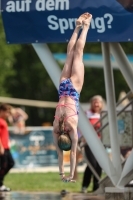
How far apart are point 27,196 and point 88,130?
223 centimetres

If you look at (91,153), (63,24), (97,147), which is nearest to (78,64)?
(63,24)

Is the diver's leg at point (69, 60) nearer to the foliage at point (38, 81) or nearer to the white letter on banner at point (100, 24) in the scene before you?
the white letter on banner at point (100, 24)

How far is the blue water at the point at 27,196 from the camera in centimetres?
1402

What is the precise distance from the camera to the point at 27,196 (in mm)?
14578

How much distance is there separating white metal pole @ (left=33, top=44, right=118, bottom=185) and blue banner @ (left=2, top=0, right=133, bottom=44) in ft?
1.09

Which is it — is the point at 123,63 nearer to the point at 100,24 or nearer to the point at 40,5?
the point at 100,24

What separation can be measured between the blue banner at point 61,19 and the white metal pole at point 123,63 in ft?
2.28

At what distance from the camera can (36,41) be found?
13195 mm

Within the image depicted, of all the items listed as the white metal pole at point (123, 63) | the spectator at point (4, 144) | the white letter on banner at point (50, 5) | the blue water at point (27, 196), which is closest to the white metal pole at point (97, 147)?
the white metal pole at point (123, 63)

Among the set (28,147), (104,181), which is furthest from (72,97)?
(28,147)

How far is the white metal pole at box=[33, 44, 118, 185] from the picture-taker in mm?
13320

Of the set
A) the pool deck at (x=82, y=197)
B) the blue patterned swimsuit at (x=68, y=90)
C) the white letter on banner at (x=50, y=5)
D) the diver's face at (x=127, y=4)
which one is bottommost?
the pool deck at (x=82, y=197)

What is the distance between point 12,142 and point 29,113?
1070 inches

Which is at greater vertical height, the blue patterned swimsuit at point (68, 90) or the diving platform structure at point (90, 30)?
the diving platform structure at point (90, 30)
